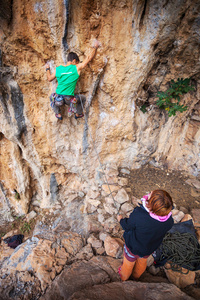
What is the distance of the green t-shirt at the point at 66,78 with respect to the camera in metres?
2.79

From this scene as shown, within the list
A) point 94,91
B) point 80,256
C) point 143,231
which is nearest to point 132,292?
point 143,231

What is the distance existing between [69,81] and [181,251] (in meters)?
3.82

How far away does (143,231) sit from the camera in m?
1.76

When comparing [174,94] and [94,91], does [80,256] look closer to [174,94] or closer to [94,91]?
[94,91]

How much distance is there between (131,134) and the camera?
4.21m

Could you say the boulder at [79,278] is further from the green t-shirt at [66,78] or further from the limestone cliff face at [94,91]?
the green t-shirt at [66,78]

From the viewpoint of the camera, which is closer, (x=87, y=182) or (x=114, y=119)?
(x=114, y=119)

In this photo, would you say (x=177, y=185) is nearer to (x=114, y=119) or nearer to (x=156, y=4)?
(x=114, y=119)

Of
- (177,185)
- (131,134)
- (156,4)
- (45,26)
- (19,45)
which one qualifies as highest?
(156,4)

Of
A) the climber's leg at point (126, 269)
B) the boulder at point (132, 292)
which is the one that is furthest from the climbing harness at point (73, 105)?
the boulder at point (132, 292)

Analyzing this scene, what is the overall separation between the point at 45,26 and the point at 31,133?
94.7 inches

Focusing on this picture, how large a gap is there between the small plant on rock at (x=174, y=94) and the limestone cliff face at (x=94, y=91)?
17cm

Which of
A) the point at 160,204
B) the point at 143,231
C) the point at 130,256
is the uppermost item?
the point at 160,204

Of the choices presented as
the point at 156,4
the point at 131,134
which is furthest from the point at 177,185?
the point at 156,4
